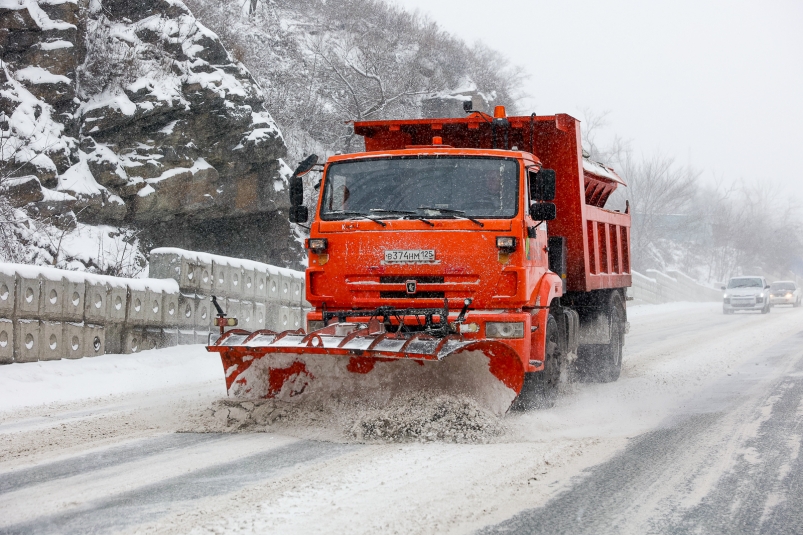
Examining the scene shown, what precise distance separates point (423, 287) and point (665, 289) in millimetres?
39260

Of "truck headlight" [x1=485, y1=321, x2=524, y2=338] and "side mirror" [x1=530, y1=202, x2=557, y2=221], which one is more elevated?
"side mirror" [x1=530, y1=202, x2=557, y2=221]

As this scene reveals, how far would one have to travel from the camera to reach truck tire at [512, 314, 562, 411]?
750 cm

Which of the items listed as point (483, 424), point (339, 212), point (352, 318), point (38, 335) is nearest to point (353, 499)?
point (483, 424)

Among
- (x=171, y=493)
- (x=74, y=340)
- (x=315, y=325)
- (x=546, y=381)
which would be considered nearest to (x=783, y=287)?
(x=546, y=381)

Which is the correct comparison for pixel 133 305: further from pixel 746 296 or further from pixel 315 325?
pixel 746 296

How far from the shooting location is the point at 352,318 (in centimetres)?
712

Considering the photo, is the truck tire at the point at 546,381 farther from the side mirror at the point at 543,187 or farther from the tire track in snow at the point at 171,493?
the tire track in snow at the point at 171,493

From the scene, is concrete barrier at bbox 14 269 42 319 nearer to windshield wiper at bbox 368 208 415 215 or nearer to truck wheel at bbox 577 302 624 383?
windshield wiper at bbox 368 208 415 215

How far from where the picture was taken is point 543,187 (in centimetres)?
734

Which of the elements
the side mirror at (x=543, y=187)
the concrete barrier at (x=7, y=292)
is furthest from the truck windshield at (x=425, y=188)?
the concrete barrier at (x=7, y=292)

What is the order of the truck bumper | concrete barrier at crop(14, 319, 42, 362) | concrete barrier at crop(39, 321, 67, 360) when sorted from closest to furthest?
concrete barrier at crop(14, 319, 42, 362)
concrete barrier at crop(39, 321, 67, 360)
the truck bumper

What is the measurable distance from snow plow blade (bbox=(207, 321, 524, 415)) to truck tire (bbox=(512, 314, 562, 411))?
0.91 meters

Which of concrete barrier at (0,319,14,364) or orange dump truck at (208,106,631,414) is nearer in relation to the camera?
orange dump truck at (208,106,631,414)

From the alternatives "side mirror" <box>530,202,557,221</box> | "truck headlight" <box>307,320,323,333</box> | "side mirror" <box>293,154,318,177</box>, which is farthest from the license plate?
"side mirror" <box>293,154,318,177</box>
